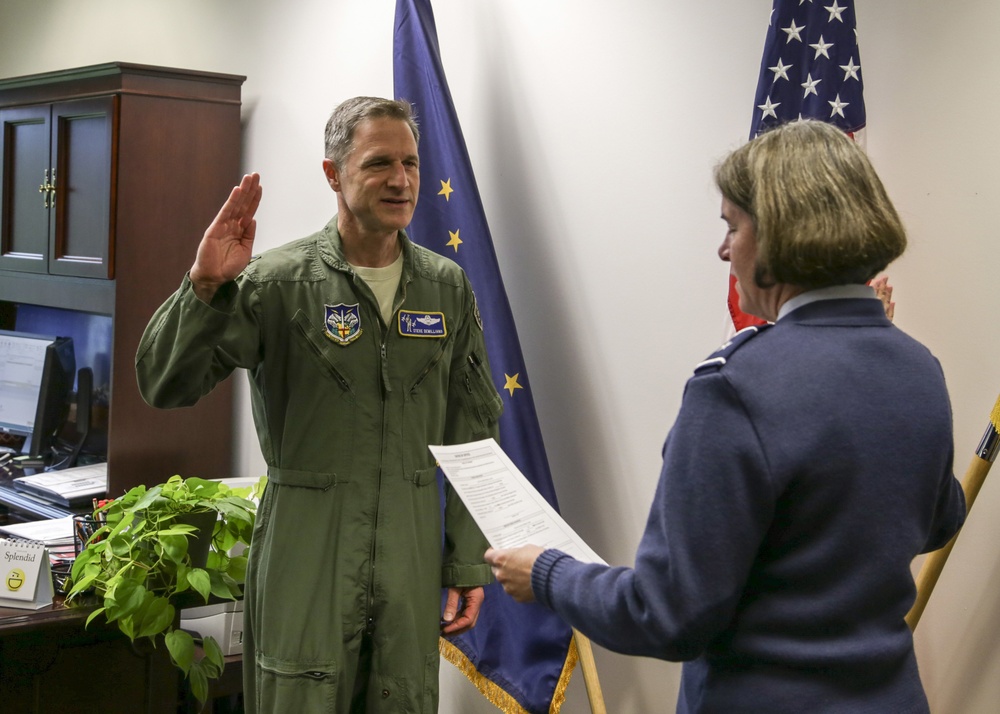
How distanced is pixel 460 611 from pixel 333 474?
1.38ft

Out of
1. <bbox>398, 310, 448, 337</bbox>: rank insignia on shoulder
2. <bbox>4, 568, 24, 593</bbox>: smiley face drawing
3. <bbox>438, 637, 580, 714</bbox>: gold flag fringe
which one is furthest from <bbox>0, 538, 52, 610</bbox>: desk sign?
<bbox>398, 310, 448, 337</bbox>: rank insignia on shoulder

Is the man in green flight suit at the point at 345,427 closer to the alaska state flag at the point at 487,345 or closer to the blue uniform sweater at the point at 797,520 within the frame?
the alaska state flag at the point at 487,345

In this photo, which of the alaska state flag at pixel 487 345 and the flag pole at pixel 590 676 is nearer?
the flag pole at pixel 590 676

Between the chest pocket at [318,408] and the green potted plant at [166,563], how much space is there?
0.51 metres

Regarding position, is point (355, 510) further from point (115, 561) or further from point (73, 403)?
point (73, 403)

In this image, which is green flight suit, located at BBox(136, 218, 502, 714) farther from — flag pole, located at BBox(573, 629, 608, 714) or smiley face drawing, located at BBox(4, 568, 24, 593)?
smiley face drawing, located at BBox(4, 568, 24, 593)

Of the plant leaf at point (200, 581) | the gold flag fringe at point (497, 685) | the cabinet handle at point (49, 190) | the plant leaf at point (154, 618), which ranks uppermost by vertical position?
the cabinet handle at point (49, 190)

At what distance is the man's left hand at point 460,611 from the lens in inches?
72.9

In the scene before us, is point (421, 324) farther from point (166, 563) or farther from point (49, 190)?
point (49, 190)

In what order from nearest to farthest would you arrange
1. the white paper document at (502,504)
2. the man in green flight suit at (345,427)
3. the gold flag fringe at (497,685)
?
the white paper document at (502,504)
the man in green flight suit at (345,427)
the gold flag fringe at (497,685)

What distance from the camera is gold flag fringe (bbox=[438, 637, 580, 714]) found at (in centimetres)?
217

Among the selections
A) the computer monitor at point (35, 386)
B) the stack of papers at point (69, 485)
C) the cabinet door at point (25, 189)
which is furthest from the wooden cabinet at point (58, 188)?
the stack of papers at point (69, 485)

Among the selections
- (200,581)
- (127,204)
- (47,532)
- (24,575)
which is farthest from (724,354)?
(127,204)

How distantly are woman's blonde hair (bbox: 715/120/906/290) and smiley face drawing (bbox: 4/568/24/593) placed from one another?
70.1 inches
